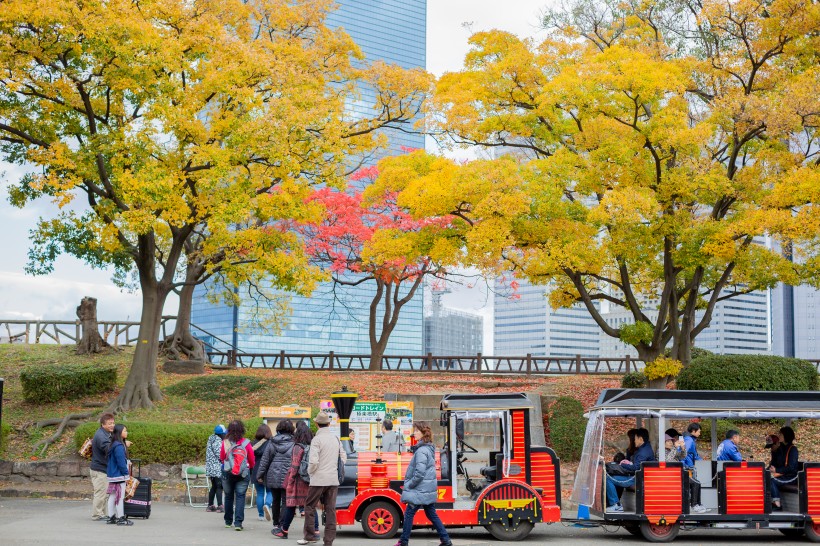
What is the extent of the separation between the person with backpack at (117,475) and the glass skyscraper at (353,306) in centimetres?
6508

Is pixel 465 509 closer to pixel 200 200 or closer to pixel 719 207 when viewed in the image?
pixel 200 200

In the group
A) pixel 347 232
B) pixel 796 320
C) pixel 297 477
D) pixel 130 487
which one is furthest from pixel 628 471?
pixel 796 320

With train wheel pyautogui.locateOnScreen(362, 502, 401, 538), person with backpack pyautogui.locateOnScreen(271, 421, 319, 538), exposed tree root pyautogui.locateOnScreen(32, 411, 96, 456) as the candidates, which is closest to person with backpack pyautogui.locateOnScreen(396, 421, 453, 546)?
person with backpack pyautogui.locateOnScreen(271, 421, 319, 538)

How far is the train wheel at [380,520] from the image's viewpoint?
13.4 metres

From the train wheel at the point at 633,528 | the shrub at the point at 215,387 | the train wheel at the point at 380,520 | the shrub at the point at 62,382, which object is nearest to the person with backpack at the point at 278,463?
the train wheel at the point at 380,520

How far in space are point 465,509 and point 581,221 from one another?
40.8ft

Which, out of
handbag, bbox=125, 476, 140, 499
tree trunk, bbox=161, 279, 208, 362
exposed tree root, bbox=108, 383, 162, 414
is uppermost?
tree trunk, bbox=161, 279, 208, 362

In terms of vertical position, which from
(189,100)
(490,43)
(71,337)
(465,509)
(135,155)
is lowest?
(465,509)

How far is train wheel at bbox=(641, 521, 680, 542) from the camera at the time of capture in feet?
45.1

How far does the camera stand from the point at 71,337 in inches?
1390

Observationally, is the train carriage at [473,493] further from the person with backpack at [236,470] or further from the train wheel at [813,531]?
the train wheel at [813,531]

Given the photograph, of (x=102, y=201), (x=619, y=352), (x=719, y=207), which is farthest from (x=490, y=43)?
(x=619, y=352)

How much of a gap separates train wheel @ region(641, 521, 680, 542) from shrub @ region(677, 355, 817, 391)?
8.52 m

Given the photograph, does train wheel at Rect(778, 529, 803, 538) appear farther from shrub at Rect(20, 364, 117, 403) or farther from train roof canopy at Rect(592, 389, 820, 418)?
shrub at Rect(20, 364, 117, 403)
